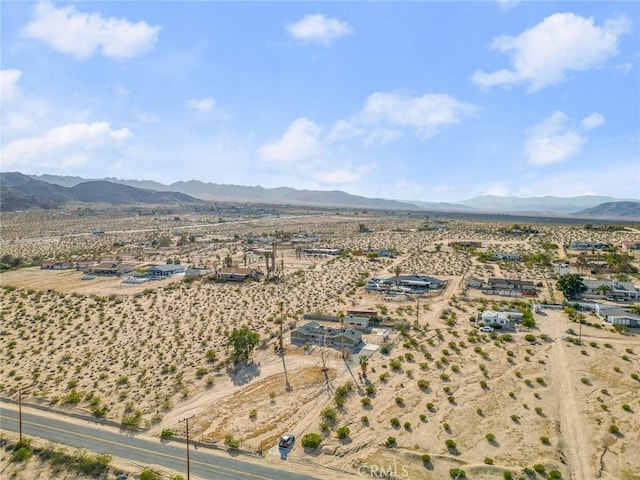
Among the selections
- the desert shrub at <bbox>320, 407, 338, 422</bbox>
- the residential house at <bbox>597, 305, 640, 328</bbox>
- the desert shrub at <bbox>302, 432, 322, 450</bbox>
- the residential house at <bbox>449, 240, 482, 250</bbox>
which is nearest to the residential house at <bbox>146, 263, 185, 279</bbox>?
the desert shrub at <bbox>320, 407, 338, 422</bbox>

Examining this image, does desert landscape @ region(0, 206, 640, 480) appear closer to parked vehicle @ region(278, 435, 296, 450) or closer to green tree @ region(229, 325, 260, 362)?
parked vehicle @ region(278, 435, 296, 450)

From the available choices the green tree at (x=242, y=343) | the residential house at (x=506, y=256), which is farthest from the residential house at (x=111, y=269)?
the residential house at (x=506, y=256)

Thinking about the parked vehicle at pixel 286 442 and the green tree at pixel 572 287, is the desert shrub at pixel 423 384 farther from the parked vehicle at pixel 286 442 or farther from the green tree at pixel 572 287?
the green tree at pixel 572 287

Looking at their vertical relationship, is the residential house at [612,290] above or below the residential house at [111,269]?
above

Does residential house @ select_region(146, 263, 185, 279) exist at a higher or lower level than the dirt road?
higher

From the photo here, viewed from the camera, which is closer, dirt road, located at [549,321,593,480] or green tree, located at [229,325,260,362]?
dirt road, located at [549,321,593,480]
